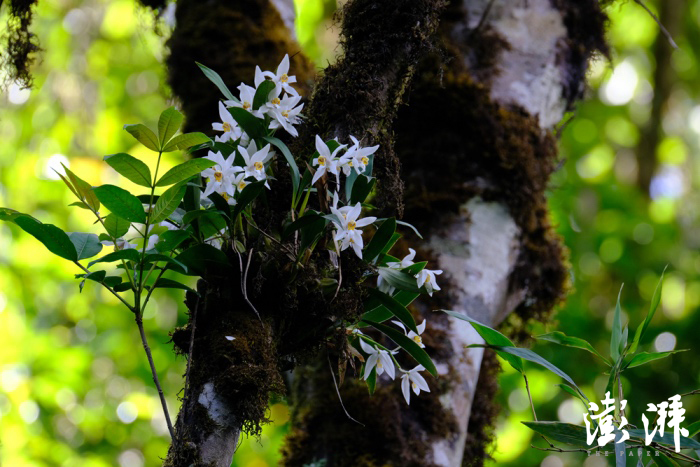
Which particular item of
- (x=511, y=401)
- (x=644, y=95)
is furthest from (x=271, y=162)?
(x=644, y=95)

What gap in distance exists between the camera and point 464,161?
2199mm

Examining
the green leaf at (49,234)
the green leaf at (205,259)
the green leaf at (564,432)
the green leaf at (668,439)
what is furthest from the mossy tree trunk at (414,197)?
the green leaf at (668,439)

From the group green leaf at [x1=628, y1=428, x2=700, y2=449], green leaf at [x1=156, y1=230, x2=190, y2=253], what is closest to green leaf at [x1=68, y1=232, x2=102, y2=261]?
green leaf at [x1=156, y1=230, x2=190, y2=253]

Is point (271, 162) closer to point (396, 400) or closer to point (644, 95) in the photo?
point (396, 400)

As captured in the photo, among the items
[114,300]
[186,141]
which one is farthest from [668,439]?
[114,300]

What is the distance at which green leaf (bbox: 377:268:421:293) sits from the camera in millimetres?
1270

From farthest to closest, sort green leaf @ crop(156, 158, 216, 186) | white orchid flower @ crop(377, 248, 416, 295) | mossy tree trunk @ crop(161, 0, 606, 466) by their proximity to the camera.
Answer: white orchid flower @ crop(377, 248, 416, 295), mossy tree trunk @ crop(161, 0, 606, 466), green leaf @ crop(156, 158, 216, 186)

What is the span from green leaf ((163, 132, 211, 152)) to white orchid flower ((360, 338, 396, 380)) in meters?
0.53

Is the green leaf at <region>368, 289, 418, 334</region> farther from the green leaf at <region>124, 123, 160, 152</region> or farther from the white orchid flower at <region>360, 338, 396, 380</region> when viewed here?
the green leaf at <region>124, 123, 160, 152</region>

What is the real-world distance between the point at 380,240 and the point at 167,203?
393mm

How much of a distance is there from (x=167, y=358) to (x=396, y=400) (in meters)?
2.97

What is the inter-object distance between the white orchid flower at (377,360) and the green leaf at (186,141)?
20.7 inches

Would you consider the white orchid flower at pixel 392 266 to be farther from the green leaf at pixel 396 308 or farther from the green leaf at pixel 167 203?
the green leaf at pixel 167 203

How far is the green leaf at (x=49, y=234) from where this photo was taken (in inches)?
44.5
